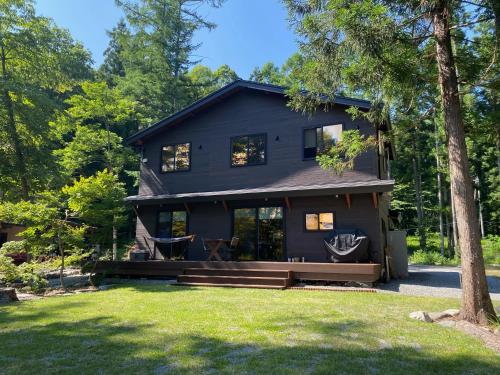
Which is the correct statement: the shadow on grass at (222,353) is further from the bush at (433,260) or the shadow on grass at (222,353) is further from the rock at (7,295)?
the bush at (433,260)

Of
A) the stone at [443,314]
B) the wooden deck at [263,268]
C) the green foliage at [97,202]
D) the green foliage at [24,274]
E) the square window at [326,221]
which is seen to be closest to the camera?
the stone at [443,314]

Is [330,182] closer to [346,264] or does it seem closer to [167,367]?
[346,264]

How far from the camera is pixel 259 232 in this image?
11812mm

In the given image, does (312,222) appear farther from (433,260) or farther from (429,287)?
(433,260)

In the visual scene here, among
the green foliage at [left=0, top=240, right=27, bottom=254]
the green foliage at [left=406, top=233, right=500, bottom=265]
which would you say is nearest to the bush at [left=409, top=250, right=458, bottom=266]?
the green foliage at [left=406, top=233, right=500, bottom=265]

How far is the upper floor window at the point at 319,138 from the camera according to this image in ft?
36.6

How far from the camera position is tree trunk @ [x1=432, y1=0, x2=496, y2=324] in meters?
5.45

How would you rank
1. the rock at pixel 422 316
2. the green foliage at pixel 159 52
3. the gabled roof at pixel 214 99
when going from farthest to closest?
the green foliage at pixel 159 52 < the gabled roof at pixel 214 99 < the rock at pixel 422 316

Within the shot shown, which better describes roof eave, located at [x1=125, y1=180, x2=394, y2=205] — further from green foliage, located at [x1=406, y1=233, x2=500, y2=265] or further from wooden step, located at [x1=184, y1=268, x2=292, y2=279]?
green foliage, located at [x1=406, y1=233, x2=500, y2=265]

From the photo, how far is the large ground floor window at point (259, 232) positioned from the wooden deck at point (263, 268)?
1.43m

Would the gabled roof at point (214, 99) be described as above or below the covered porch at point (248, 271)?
above

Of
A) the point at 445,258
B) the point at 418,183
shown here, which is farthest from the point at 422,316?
the point at 418,183

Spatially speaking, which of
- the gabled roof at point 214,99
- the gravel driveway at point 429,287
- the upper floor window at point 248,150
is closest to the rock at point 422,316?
the gravel driveway at point 429,287

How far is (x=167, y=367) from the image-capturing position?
3.59m
